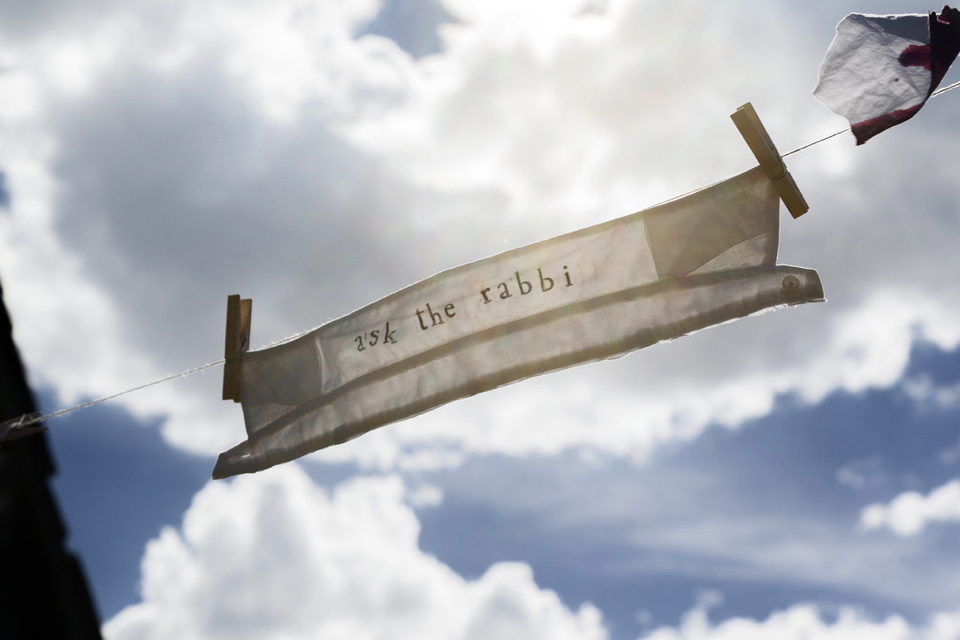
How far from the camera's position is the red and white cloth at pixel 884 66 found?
4.33 meters

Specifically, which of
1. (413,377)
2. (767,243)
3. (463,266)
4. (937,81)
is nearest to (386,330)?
(413,377)

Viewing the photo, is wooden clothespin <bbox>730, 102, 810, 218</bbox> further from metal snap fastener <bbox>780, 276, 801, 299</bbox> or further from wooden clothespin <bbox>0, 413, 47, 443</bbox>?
wooden clothespin <bbox>0, 413, 47, 443</bbox>

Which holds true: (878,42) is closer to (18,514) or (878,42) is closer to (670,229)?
(670,229)

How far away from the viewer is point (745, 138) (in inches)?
165

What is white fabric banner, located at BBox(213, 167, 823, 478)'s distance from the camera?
431 cm

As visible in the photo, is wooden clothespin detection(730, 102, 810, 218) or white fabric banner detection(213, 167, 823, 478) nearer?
wooden clothespin detection(730, 102, 810, 218)

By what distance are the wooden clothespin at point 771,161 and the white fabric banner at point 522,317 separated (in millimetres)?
97

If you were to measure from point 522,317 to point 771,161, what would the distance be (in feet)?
6.00

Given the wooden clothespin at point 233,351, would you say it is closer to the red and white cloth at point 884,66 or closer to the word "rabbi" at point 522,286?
the word "rabbi" at point 522,286

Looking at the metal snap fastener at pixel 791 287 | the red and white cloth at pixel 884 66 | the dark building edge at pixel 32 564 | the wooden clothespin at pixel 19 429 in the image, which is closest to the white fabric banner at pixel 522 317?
the metal snap fastener at pixel 791 287

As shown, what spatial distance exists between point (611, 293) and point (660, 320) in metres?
0.36

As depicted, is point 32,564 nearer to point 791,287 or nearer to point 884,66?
point 791,287

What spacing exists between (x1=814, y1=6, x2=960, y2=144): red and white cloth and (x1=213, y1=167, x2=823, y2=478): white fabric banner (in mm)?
787

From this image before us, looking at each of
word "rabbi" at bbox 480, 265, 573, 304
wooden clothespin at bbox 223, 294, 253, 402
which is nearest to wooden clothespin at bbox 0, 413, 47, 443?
wooden clothespin at bbox 223, 294, 253, 402
